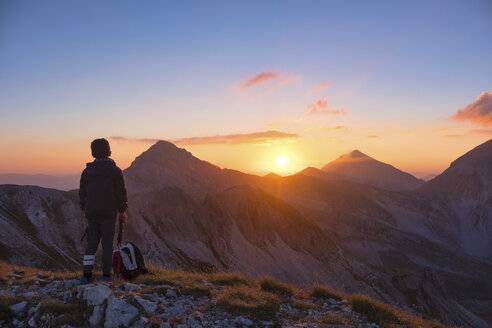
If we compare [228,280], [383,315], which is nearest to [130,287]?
[228,280]

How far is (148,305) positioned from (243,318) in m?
1.99

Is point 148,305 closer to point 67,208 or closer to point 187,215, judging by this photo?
point 67,208

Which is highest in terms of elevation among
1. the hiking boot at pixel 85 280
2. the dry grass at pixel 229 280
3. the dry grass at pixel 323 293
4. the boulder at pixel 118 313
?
the boulder at pixel 118 313

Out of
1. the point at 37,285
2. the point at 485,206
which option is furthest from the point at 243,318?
the point at 485,206

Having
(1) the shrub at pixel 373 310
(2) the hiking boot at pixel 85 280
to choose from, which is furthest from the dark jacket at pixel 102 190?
(1) the shrub at pixel 373 310

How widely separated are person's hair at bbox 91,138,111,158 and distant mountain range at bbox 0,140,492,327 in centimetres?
862

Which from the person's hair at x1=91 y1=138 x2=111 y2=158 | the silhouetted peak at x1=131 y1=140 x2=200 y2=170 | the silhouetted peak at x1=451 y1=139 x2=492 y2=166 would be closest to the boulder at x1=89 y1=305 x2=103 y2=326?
the person's hair at x1=91 y1=138 x2=111 y2=158

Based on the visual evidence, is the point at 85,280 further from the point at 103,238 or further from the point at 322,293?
the point at 322,293

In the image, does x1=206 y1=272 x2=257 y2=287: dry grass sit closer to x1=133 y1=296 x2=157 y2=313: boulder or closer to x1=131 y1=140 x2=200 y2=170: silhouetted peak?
x1=133 y1=296 x2=157 y2=313: boulder

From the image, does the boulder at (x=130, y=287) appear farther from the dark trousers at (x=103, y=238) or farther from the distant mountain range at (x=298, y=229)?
the distant mountain range at (x=298, y=229)

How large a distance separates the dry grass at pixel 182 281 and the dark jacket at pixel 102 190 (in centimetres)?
198

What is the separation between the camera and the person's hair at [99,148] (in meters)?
8.21

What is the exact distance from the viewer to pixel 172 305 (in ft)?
22.4

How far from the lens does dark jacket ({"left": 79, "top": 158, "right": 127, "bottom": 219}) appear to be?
26.3 feet
